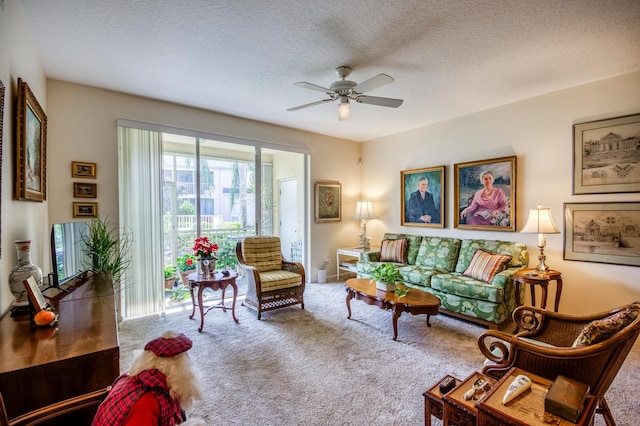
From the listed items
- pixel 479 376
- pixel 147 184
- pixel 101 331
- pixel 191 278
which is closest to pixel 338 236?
pixel 191 278

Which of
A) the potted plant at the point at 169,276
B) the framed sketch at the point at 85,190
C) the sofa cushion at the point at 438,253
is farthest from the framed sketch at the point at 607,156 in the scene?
the framed sketch at the point at 85,190

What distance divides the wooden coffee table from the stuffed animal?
7.48 feet

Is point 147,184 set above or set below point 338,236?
above

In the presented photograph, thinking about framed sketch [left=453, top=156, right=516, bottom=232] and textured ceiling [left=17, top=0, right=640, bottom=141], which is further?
framed sketch [left=453, top=156, right=516, bottom=232]

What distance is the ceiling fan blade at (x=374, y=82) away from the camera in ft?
7.92

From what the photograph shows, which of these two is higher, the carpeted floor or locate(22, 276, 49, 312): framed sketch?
locate(22, 276, 49, 312): framed sketch

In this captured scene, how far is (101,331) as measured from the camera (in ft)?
4.73

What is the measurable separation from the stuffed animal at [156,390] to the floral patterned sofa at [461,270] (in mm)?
3130

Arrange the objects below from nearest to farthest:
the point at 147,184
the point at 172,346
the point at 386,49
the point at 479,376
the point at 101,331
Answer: the point at 172,346
the point at 101,331
the point at 479,376
the point at 386,49
the point at 147,184

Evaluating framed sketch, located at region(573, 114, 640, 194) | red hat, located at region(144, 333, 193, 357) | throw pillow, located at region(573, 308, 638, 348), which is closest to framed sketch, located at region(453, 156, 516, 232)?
framed sketch, located at region(573, 114, 640, 194)

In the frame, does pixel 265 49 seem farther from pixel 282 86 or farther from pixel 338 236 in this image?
pixel 338 236

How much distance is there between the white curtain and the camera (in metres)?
3.61

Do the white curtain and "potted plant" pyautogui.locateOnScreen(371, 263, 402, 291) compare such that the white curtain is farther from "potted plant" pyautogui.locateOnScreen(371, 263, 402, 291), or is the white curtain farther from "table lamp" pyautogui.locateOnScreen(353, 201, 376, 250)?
"table lamp" pyautogui.locateOnScreen(353, 201, 376, 250)

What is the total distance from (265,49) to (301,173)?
3.03m
